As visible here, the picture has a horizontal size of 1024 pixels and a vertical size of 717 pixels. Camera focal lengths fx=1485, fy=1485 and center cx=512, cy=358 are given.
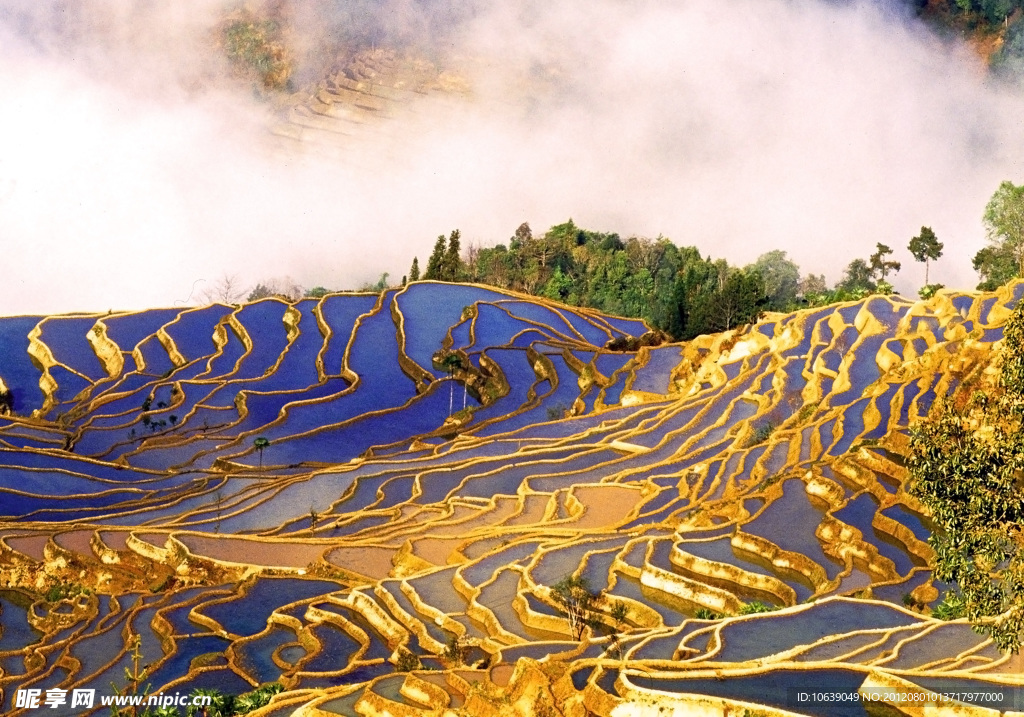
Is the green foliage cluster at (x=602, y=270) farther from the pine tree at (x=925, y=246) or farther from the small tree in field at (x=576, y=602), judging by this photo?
the small tree in field at (x=576, y=602)

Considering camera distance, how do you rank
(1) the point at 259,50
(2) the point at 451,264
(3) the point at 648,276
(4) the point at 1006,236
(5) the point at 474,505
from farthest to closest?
(1) the point at 259,50 → (3) the point at 648,276 → (2) the point at 451,264 → (4) the point at 1006,236 → (5) the point at 474,505

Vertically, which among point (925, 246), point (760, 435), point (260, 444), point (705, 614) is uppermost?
point (925, 246)

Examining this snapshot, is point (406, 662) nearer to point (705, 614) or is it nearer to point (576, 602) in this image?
point (576, 602)

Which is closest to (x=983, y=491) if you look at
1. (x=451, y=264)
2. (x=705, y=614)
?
(x=705, y=614)

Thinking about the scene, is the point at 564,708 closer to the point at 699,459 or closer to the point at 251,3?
the point at 699,459

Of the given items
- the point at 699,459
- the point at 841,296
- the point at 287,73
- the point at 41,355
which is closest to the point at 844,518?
the point at 699,459

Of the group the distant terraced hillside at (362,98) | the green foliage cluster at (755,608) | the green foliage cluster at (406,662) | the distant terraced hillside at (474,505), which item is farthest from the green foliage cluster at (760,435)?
the distant terraced hillside at (362,98)
